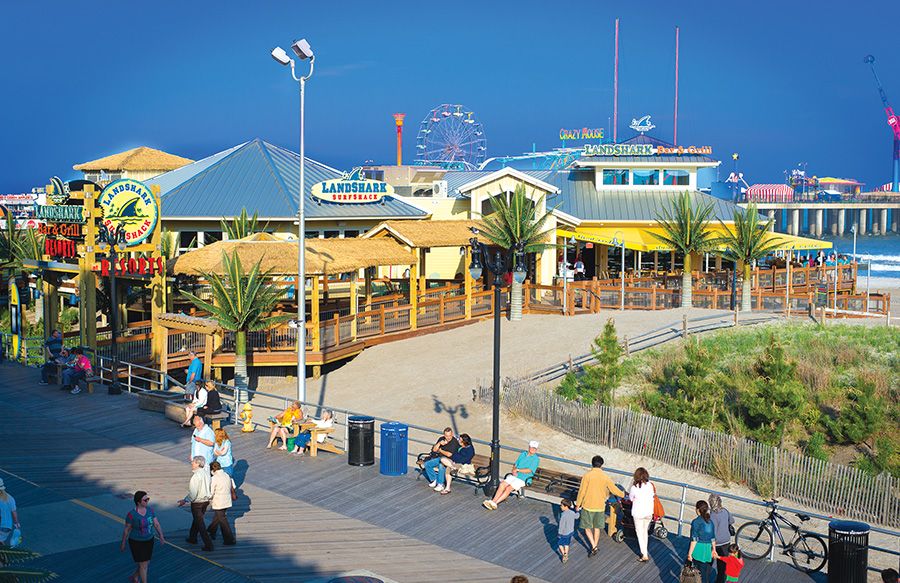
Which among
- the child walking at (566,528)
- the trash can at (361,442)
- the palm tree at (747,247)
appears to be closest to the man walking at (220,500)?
the trash can at (361,442)

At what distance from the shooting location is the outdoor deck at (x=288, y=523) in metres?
13.6

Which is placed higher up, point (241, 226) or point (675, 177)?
point (675, 177)

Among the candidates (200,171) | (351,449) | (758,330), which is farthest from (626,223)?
(351,449)

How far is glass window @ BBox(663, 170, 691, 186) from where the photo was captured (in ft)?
163

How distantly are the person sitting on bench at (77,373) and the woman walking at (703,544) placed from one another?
1707cm

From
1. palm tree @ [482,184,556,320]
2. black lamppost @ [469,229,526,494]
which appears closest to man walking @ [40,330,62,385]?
black lamppost @ [469,229,526,494]

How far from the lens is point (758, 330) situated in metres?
31.3

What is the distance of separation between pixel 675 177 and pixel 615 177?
295cm

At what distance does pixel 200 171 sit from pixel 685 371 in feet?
83.8

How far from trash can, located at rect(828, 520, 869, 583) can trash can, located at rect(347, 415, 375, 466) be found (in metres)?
8.65

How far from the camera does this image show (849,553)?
41.8 feet

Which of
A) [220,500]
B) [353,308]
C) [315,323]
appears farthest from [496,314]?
[353,308]

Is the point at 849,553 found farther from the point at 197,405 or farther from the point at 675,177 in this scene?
the point at 675,177

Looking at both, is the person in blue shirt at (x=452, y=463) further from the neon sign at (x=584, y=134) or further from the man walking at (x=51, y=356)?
the neon sign at (x=584, y=134)
